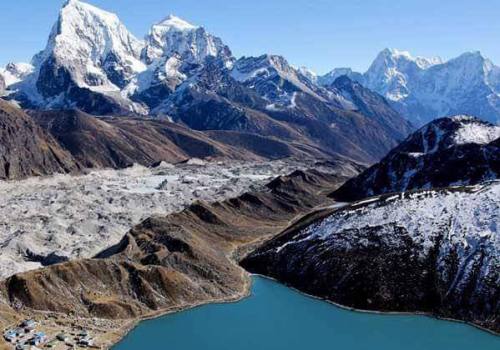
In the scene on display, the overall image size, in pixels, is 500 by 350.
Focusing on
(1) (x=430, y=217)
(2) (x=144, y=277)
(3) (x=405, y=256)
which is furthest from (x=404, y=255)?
(2) (x=144, y=277)

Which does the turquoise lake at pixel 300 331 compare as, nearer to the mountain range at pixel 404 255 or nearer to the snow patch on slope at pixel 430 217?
the mountain range at pixel 404 255

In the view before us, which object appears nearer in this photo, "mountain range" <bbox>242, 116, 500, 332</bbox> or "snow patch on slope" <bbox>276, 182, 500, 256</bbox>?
"mountain range" <bbox>242, 116, 500, 332</bbox>

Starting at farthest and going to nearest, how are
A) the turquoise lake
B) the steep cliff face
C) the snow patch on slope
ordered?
1. the snow patch on slope
2. the steep cliff face
3. the turquoise lake

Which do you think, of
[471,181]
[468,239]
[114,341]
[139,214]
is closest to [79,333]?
[114,341]

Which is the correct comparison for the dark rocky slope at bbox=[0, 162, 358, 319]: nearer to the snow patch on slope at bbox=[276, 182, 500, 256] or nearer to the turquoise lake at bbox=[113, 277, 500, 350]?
the turquoise lake at bbox=[113, 277, 500, 350]

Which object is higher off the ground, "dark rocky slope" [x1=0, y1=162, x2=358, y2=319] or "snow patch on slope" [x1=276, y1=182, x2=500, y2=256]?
"snow patch on slope" [x1=276, y1=182, x2=500, y2=256]

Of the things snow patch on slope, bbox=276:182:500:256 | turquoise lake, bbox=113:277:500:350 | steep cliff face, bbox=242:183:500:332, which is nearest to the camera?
turquoise lake, bbox=113:277:500:350

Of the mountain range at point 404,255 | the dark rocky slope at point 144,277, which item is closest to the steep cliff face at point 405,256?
the mountain range at point 404,255

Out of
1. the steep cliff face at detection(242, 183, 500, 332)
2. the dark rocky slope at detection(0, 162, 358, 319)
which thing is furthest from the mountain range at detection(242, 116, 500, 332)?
the dark rocky slope at detection(0, 162, 358, 319)
